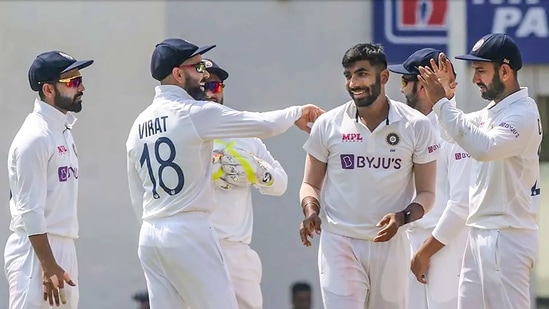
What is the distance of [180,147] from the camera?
7.11 metres

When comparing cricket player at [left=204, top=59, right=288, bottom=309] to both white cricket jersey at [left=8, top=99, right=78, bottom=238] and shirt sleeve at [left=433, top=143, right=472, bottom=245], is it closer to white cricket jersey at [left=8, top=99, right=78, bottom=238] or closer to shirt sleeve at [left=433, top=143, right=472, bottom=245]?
white cricket jersey at [left=8, top=99, right=78, bottom=238]

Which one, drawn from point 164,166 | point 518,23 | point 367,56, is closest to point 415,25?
point 518,23

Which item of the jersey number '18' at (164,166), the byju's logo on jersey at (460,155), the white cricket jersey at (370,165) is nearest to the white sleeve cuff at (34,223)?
the jersey number '18' at (164,166)

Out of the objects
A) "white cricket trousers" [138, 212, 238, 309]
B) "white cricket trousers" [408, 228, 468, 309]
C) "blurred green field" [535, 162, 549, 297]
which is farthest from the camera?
"blurred green field" [535, 162, 549, 297]

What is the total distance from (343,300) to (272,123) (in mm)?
1101

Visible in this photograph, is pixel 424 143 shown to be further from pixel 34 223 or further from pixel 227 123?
pixel 34 223

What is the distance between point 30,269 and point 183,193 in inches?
46.7

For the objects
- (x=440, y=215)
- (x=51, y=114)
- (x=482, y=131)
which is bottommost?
(x=440, y=215)

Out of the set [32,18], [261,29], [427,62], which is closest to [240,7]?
[261,29]

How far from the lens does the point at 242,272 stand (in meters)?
8.38

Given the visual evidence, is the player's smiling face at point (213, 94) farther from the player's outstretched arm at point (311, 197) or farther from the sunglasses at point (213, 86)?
the player's outstretched arm at point (311, 197)

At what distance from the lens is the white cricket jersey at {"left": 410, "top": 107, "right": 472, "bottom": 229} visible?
783 centimetres

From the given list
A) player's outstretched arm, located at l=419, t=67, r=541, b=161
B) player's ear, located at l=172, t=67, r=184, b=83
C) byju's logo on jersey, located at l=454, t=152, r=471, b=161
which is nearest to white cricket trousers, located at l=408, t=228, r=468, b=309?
byju's logo on jersey, located at l=454, t=152, r=471, b=161

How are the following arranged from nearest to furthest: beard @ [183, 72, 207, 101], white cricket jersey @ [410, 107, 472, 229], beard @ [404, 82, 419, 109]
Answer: beard @ [183, 72, 207, 101]
white cricket jersey @ [410, 107, 472, 229]
beard @ [404, 82, 419, 109]
